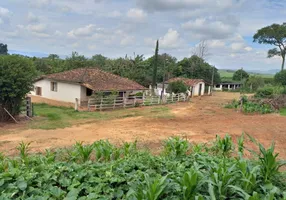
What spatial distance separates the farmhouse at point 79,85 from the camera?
924 inches

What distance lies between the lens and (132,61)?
43.2 meters

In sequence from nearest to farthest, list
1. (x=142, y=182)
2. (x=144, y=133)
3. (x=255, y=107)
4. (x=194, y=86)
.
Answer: (x=142, y=182) → (x=144, y=133) → (x=255, y=107) → (x=194, y=86)

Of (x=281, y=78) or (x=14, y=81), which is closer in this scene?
(x=14, y=81)

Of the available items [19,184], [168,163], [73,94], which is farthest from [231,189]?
[73,94]

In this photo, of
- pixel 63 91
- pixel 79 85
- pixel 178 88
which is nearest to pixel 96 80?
pixel 79 85

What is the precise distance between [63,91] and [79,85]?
2570 mm

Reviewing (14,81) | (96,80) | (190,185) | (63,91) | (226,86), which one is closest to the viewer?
(190,185)

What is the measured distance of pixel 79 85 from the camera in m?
23.4

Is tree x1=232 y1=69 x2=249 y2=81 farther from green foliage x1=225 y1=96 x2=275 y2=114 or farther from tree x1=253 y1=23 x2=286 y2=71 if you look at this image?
green foliage x1=225 y1=96 x2=275 y2=114

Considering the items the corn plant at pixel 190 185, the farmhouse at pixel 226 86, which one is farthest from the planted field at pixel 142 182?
the farmhouse at pixel 226 86

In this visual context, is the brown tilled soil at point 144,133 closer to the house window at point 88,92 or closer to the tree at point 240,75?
the house window at point 88,92

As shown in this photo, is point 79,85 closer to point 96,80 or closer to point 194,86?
point 96,80

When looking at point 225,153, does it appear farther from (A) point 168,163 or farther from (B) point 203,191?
(B) point 203,191

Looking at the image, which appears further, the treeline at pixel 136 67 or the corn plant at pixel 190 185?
the treeline at pixel 136 67
